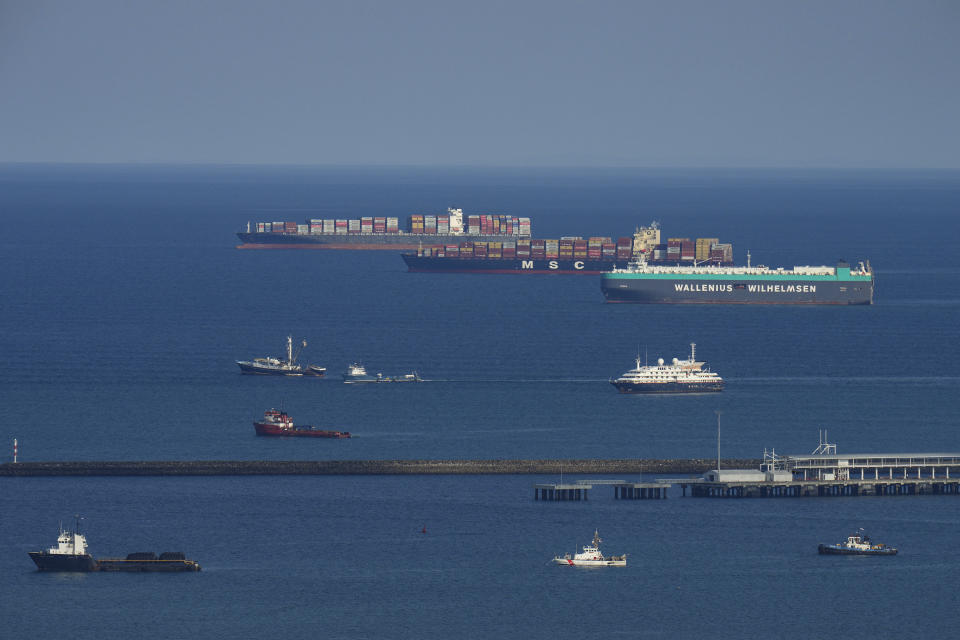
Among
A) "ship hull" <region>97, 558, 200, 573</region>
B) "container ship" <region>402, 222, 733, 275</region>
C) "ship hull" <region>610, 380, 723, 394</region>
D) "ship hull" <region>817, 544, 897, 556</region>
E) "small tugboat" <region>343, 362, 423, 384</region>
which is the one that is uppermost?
"container ship" <region>402, 222, 733, 275</region>

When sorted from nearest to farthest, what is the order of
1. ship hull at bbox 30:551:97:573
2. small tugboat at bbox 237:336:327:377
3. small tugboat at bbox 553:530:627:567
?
1. ship hull at bbox 30:551:97:573
2. small tugboat at bbox 553:530:627:567
3. small tugboat at bbox 237:336:327:377

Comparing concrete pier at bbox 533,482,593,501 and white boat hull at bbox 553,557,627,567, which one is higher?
concrete pier at bbox 533,482,593,501

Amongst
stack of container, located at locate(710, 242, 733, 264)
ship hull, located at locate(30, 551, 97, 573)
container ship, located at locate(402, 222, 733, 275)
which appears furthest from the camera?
container ship, located at locate(402, 222, 733, 275)

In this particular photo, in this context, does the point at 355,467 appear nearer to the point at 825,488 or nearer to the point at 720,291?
the point at 825,488

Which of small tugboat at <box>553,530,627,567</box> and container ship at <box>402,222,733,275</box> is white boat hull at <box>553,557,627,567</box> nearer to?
small tugboat at <box>553,530,627,567</box>

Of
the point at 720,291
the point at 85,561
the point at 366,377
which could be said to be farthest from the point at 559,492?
the point at 720,291

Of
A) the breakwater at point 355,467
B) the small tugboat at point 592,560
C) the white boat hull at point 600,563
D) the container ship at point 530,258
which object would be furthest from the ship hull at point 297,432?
the container ship at point 530,258

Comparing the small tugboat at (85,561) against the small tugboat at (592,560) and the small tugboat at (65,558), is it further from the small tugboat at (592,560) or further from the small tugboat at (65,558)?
the small tugboat at (592,560)

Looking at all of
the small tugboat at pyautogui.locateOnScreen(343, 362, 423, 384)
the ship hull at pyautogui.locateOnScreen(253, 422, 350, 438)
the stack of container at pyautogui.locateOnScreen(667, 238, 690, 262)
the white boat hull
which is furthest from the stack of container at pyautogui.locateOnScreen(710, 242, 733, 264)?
the white boat hull

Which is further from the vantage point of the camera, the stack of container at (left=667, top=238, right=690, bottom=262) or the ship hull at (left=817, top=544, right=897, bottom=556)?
the stack of container at (left=667, top=238, right=690, bottom=262)
